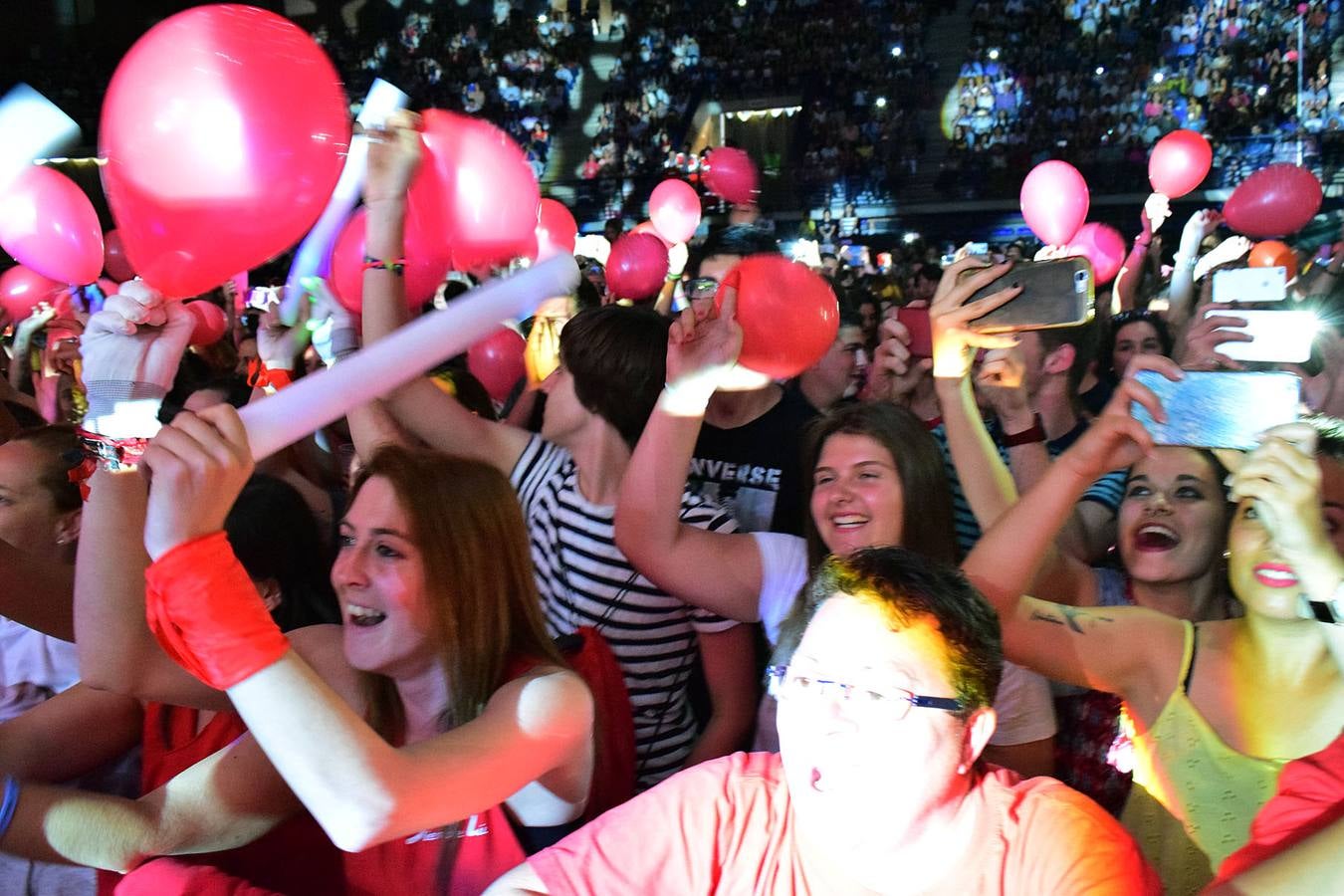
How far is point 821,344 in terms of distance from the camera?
2.01 metres

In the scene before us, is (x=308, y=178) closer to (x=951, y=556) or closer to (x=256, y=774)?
(x=256, y=774)

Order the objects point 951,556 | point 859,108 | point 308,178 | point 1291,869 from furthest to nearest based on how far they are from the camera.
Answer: point 859,108 → point 951,556 → point 308,178 → point 1291,869

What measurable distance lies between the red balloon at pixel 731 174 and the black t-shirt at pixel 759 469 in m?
2.89

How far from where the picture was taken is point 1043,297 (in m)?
1.65

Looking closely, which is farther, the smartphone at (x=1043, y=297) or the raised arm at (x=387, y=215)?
the raised arm at (x=387, y=215)

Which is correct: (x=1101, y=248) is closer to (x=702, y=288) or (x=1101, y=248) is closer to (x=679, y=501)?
(x=702, y=288)

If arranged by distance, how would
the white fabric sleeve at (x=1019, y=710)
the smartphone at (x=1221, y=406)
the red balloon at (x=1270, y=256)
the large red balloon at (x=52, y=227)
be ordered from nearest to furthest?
the smartphone at (x=1221, y=406) < the white fabric sleeve at (x=1019, y=710) < the large red balloon at (x=52, y=227) < the red balloon at (x=1270, y=256)

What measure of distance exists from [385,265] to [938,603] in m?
1.21

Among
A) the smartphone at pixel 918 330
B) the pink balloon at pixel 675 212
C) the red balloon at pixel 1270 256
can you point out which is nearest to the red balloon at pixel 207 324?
the pink balloon at pixel 675 212

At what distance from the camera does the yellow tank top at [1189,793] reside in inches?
53.7

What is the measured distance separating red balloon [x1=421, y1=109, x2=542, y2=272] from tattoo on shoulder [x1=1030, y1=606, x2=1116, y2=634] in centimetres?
134

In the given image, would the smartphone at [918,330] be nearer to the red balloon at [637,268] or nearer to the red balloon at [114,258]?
the red balloon at [637,268]

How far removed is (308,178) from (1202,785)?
1450 millimetres

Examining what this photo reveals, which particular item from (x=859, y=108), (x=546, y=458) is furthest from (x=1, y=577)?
(x=859, y=108)
